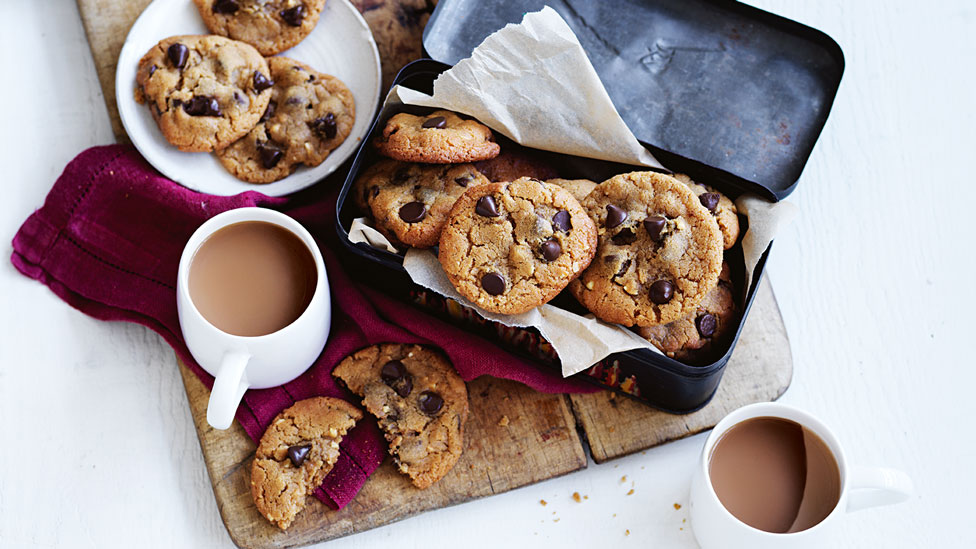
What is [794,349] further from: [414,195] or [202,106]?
[202,106]

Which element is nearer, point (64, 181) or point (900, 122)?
point (64, 181)

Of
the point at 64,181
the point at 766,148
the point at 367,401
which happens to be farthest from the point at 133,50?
the point at 766,148

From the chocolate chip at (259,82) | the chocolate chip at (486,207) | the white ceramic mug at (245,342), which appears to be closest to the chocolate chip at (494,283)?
the chocolate chip at (486,207)

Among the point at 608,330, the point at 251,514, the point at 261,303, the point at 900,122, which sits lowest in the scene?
the point at 251,514

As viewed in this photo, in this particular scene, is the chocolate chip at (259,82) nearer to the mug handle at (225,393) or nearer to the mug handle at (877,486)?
the mug handle at (225,393)

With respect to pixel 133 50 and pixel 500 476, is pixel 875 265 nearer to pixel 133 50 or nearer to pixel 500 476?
pixel 500 476

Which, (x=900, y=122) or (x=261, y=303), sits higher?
(x=900, y=122)

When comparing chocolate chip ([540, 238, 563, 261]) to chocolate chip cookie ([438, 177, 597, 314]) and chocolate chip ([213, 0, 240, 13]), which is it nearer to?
chocolate chip cookie ([438, 177, 597, 314])

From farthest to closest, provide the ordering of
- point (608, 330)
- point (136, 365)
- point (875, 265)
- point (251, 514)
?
point (875, 265) → point (136, 365) → point (251, 514) → point (608, 330)
